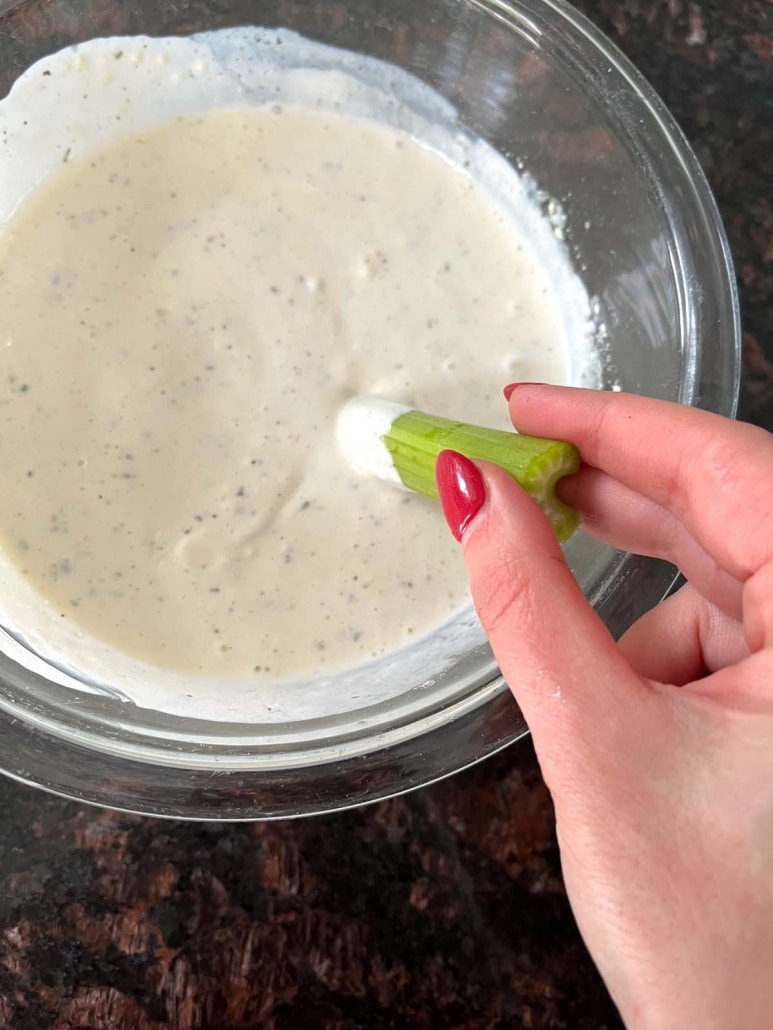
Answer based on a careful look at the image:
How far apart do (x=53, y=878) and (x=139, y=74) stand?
106cm

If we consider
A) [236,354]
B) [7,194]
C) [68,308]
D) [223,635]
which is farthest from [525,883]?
[7,194]

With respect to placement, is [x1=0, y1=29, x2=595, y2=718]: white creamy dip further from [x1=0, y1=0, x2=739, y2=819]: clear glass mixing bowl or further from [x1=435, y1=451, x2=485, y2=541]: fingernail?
[x1=435, y1=451, x2=485, y2=541]: fingernail

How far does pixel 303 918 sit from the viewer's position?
1034 mm

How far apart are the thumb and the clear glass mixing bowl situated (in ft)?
0.97

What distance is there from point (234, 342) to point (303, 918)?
2.36ft

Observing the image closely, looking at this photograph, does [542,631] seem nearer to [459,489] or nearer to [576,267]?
[459,489]

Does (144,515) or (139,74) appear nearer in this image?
(144,515)

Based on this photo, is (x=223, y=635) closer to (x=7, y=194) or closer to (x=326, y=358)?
(x=326, y=358)

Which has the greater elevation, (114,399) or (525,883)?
(114,399)

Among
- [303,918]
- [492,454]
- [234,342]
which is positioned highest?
[492,454]

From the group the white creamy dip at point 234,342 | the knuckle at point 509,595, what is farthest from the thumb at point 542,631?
the white creamy dip at point 234,342

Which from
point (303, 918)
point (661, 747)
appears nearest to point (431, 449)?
point (661, 747)

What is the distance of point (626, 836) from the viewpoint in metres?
0.59

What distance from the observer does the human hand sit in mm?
568
